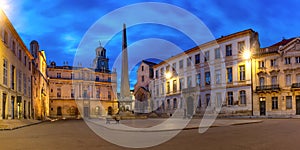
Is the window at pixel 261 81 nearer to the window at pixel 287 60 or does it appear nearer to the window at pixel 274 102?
the window at pixel 274 102

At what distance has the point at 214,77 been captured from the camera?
45156 millimetres

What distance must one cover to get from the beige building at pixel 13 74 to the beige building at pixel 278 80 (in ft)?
94.8

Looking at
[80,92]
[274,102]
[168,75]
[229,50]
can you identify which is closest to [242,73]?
[229,50]

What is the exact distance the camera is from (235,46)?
→ 41906mm

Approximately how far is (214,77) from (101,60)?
49.1 m

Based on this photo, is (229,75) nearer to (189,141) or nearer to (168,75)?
(168,75)

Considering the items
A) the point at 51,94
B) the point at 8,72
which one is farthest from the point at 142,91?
the point at 8,72

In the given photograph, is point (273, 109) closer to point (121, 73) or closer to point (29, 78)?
point (121, 73)

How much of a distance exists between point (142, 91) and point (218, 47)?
83.6 feet

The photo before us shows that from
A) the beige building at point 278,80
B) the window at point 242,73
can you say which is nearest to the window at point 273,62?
the beige building at point 278,80

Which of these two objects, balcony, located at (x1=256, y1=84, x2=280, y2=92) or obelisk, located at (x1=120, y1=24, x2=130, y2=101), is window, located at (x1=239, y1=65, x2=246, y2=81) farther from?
obelisk, located at (x1=120, y1=24, x2=130, y2=101)

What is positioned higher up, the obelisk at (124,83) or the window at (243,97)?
the obelisk at (124,83)

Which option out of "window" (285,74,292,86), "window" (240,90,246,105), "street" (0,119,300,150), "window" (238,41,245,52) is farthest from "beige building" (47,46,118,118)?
"street" (0,119,300,150)

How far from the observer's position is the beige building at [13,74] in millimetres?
25663
